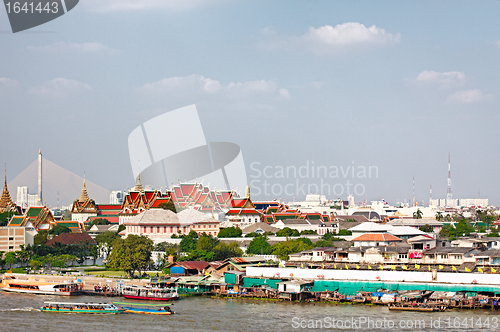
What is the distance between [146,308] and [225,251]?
1604 centimetres

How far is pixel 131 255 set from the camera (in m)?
42.5

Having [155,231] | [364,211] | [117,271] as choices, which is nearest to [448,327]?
[117,271]

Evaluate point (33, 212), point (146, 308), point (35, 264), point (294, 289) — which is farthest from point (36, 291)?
point (33, 212)

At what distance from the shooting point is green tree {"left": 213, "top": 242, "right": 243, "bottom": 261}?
1849 inches

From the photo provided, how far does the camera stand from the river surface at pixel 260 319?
2812 cm

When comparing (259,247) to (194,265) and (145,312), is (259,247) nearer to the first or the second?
(194,265)

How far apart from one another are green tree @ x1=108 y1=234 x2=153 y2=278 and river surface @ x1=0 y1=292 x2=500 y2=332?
9.12 metres

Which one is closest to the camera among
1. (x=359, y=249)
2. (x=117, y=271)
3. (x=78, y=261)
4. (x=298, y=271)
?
(x=298, y=271)

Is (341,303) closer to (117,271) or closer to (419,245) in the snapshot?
(419,245)

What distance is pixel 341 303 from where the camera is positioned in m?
33.7

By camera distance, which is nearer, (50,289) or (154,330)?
(154,330)

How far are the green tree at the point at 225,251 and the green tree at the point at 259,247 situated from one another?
0.98 meters

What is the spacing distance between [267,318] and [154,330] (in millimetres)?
4794

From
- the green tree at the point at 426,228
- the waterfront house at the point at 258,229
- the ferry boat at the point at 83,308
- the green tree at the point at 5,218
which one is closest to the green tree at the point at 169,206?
the waterfront house at the point at 258,229
